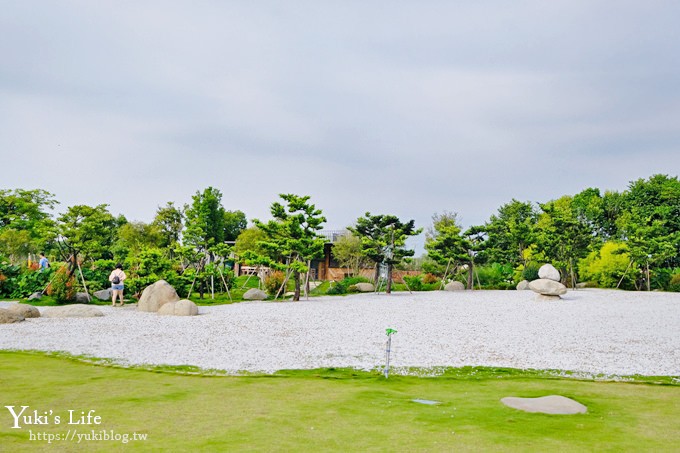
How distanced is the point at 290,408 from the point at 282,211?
17001 millimetres

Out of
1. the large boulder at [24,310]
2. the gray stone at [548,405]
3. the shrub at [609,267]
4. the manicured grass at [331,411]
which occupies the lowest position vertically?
the manicured grass at [331,411]

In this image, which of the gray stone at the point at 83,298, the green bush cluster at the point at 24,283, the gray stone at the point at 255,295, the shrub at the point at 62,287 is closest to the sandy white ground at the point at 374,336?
the shrub at the point at 62,287

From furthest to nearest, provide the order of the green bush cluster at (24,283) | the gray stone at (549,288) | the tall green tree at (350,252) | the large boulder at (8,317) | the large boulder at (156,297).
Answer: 1. the tall green tree at (350,252)
2. the gray stone at (549,288)
3. the green bush cluster at (24,283)
4. the large boulder at (156,297)
5. the large boulder at (8,317)

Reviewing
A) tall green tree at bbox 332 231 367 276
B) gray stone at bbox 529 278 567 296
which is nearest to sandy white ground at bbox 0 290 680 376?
gray stone at bbox 529 278 567 296

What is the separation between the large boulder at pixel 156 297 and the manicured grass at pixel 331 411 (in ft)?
30.8

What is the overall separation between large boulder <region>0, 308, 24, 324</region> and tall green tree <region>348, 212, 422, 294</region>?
1644 centimetres

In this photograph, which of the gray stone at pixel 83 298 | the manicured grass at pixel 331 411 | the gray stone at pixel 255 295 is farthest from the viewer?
the gray stone at pixel 255 295

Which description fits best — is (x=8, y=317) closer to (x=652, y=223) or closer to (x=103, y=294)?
(x=103, y=294)

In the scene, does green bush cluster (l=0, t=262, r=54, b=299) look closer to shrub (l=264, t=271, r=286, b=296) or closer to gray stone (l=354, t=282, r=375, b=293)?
shrub (l=264, t=271, r=286, b=296)

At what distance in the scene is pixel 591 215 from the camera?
Answer: 39344mm

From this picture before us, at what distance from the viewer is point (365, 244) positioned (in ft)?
93.9

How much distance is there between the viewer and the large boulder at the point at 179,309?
17484 millimetres

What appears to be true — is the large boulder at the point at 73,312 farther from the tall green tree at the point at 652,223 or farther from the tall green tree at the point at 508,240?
the tall green tree at the point at 652,223

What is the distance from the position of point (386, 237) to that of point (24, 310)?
57.6 ft
